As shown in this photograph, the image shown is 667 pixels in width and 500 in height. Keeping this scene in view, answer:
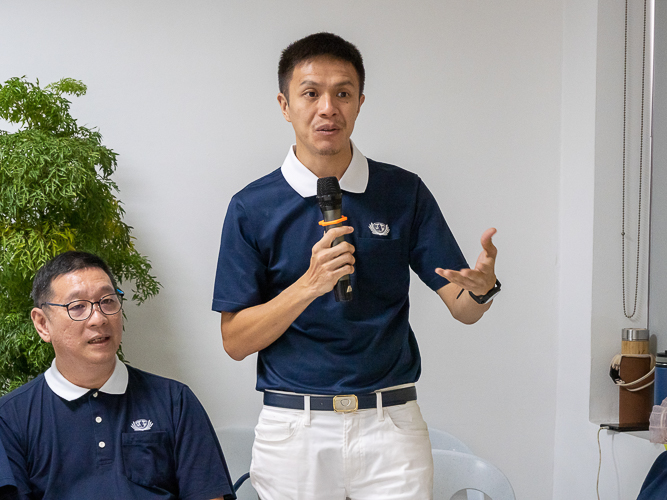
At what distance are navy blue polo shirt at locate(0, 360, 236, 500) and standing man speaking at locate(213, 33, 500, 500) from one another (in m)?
0.23

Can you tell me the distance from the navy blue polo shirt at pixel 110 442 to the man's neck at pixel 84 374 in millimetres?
16

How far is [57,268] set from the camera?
1.76 metres

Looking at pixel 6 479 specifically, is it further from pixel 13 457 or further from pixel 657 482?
pixel 657 482

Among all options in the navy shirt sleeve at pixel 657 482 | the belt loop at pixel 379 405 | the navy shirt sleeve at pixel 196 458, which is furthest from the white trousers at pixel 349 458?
the navy shirt sleeve at pixel 657 482

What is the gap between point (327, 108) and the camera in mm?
1522

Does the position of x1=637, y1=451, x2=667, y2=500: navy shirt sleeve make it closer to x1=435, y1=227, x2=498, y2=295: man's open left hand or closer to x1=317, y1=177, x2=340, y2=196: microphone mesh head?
x1=435, y1=227, x2=498, y2=295: man's open left hand

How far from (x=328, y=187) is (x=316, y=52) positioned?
348 mm

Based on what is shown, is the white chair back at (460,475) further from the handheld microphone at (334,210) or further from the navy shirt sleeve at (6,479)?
the navy shirt sleeve at (6,479)

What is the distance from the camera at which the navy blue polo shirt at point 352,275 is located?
1541 mm

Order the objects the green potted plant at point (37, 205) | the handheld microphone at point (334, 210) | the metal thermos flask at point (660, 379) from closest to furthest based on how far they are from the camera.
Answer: the handheld microphone at point (334, 210) < the green potted plant at point (37, 205) < the metal thermos flask at point (660, 379)

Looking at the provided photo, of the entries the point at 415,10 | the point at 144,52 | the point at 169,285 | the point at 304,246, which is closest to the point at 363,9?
the point at 415,10

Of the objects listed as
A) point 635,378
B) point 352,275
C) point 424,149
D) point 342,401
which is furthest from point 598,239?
point 342,401

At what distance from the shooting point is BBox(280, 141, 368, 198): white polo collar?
1607 mm

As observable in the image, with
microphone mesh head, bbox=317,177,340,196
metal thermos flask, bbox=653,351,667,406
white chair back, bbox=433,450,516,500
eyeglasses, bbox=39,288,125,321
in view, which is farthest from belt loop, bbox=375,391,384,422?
metal thermos flask, bbox=653,351,667,406
